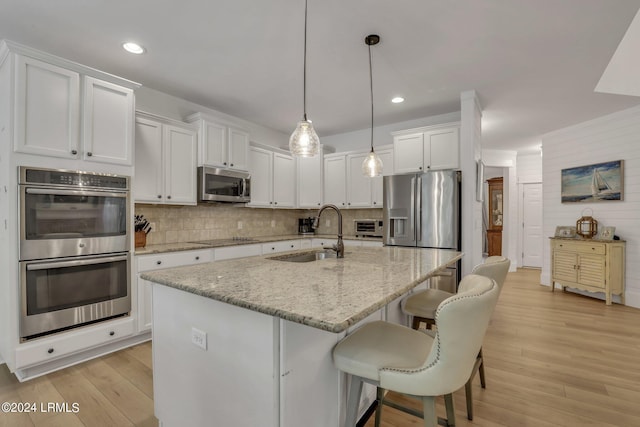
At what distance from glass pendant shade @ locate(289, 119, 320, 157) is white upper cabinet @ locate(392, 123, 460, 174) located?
2393mm

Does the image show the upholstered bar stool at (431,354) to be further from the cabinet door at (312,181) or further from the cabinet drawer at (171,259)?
the cabinet door at (312,181)

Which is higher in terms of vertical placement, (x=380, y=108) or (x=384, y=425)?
(x=380, y=108)

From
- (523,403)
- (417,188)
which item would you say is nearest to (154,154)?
(417,188)

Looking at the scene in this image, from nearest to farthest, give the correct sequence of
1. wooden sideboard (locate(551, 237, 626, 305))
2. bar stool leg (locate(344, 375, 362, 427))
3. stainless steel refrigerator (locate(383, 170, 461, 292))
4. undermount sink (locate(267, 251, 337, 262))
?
bar stool leg (locate(344, 375, 362, 427)), undermount sink (locate(267, 251, 337, 262)), stainless steel refrigerator (locate(383, 170, 461, 292)), wooden sideboard (locate(551, 237, 626, 305))

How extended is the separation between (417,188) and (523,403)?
2426 millimetres

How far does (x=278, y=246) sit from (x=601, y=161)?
16.3 feet

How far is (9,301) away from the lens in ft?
6.90

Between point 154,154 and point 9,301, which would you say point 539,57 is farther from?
point 9,301

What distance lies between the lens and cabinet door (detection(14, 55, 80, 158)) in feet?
6.94

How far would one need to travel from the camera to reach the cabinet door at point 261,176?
169 inches

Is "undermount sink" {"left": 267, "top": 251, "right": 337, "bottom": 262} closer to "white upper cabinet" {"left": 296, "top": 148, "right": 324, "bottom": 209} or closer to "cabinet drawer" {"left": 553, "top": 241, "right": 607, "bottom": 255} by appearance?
"white upper cabinet" {"left": 296, "top": 148, "right": 324, "bottom": 209}

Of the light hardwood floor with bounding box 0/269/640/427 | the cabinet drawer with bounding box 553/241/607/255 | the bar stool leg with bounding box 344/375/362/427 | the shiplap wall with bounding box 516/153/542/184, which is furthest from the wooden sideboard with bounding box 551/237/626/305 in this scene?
the bar stool leg with bounding box 344/375/362/427

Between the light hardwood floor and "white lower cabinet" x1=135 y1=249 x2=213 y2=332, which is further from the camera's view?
"white lower cabinet" x1=135 y1=249 x2=213 y2=332

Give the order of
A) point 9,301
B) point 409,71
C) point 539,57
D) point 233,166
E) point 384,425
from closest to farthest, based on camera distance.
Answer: point 384,425, point 9,301, point 539,57, point 409,71, point 233,166
